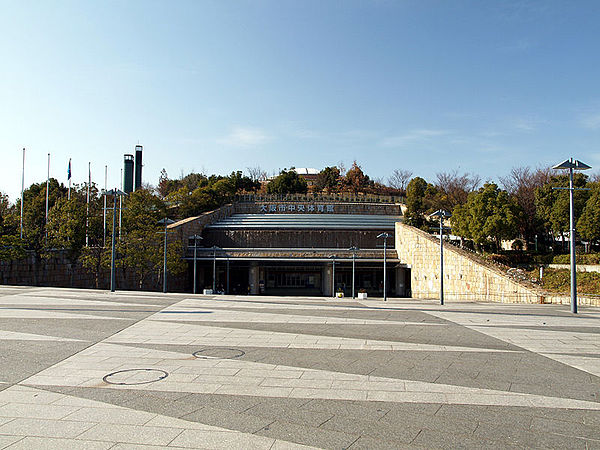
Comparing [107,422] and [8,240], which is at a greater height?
[8,240]

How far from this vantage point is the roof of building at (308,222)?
→ 53456mm

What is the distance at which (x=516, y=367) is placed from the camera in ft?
28.8

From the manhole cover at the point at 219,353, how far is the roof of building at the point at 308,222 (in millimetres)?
42658

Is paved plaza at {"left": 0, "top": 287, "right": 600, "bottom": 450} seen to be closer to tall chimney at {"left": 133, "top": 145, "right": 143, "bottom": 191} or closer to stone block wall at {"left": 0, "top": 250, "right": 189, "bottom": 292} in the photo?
stone block wall at {"left": 0, "top": 250, "right": 189, "bottom": 292}

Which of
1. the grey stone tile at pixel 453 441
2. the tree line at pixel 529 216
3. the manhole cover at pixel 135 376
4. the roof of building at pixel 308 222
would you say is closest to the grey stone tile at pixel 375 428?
the grey stone tile at pixel 453 441

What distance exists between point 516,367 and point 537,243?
38.3 metres

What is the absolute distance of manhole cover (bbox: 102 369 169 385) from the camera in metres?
7.59

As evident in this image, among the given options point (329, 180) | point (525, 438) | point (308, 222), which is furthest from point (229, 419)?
point (329, 180)

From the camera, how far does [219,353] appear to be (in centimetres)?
988

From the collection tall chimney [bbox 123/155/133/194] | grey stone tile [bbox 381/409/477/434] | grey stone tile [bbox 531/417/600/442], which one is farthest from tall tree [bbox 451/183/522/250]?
tall chimney [bbox 123/155/133/194]

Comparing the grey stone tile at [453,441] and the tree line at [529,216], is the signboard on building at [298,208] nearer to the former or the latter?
the tree line at [529,216]

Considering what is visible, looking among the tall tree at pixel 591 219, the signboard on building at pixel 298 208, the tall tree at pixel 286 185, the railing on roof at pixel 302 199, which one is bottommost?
the tall tree at pixel 591 219

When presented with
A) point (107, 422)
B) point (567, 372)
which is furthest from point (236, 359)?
point (567, 372)

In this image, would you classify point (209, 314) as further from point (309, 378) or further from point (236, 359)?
point (309, 378)
